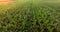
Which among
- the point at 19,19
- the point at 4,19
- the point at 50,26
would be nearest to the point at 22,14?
the point at 19,19

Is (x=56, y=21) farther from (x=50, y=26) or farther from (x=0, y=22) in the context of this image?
(x=0, y=22)

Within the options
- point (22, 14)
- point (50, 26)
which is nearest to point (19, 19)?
point (22, 14)

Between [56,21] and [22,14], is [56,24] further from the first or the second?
[22,14]

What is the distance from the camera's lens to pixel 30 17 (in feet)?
7.03

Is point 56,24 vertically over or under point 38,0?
under

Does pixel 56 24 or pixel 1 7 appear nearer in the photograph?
pixel 56 24

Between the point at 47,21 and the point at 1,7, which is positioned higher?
the point at 1,7

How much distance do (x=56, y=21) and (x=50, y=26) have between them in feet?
0.30

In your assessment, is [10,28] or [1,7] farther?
[1,7]

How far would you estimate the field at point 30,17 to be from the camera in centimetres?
207

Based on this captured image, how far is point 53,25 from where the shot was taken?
2.08 meters

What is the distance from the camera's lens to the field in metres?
2.07

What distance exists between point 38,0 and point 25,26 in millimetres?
358

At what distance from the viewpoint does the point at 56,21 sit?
6.91 ft
